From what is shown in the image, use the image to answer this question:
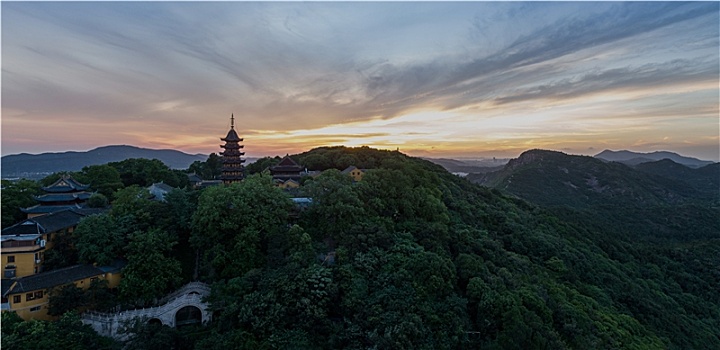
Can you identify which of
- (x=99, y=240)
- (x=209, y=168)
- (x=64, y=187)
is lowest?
(x=99, y=240)

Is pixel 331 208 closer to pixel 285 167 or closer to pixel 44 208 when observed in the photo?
pixel 285 167

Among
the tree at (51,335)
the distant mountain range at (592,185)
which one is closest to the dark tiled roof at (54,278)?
the tree at (51,335)

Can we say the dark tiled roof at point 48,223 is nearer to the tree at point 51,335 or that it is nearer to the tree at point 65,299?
the tree at point 65,299

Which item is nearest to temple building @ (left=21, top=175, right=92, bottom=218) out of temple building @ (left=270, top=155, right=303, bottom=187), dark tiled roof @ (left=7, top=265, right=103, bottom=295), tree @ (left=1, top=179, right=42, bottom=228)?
tree @ (left=1, top=179, right=42, bottom=228)

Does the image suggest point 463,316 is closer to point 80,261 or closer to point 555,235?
point 80,261

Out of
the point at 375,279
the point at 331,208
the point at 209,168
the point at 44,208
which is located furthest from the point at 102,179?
the point at 375,279

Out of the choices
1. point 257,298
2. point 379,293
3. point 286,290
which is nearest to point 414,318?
point 379,293

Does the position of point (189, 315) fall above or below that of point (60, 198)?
below

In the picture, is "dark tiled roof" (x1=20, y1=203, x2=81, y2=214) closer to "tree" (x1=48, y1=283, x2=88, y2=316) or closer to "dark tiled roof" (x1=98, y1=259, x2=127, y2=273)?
"dark tiled roof" (x1=98, y1=259, x2=127, y2=273)

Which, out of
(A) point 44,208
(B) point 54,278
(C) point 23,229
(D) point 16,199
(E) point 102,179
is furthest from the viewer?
(E) point 102,179
